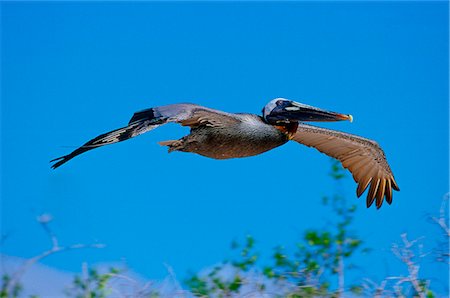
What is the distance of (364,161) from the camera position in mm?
6324

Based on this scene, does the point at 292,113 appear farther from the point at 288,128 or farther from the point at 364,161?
the point at 364,161

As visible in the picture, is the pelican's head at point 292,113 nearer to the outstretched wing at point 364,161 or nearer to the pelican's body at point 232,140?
the pelican's body at point 232,140

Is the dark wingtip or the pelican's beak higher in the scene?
the pelican's beak

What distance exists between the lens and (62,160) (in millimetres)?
4164

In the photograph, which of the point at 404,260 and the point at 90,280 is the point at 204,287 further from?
the point at 404,260

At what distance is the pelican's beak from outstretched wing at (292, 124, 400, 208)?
870 millimetres

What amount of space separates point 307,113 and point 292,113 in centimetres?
12

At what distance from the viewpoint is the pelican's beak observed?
5199 millimetres

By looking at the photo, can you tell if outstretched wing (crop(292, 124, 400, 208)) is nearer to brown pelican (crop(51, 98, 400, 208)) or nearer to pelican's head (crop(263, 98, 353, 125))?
brown pelican (crop(51, 98, 400, 208))

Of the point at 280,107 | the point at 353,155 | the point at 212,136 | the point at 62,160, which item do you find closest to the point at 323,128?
the point at 353,155

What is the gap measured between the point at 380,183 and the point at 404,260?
1826 millimetres

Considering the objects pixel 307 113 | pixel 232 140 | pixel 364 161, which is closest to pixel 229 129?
pixel 232 140

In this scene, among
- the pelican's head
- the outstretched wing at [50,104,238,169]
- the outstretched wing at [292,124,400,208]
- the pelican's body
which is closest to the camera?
the outstretched wing at [50,104,238,169]

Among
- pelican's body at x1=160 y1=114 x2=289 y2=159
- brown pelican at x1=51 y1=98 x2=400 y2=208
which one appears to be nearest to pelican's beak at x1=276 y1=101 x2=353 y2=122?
brown pelican at x1=51 y1=98 x2=400 y2=208
